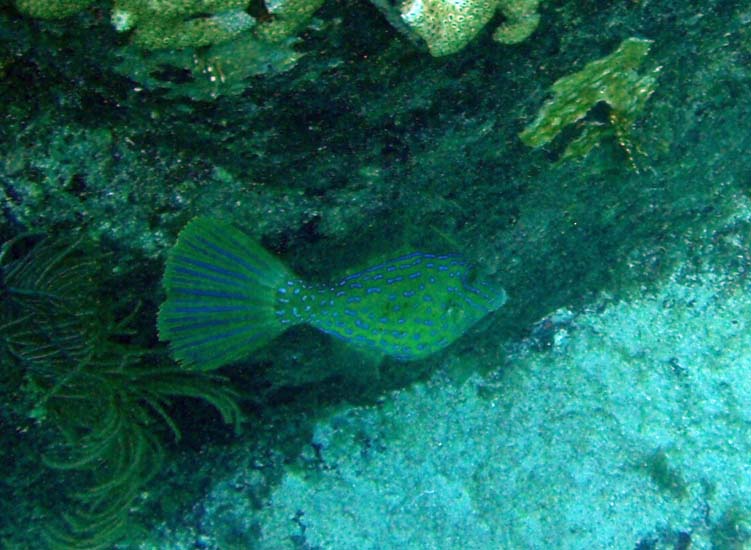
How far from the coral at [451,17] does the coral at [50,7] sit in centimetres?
119

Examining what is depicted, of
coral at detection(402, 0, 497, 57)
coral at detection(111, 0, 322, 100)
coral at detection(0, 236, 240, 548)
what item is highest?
coral at detection(402, 0, 497, 57)

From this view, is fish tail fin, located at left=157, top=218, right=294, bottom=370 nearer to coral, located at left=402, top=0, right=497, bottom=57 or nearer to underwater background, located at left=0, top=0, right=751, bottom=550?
underwater background, located at left=0, top=0, right=751, bottom=550

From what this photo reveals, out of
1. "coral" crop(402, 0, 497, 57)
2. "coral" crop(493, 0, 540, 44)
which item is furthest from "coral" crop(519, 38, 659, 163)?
"coral" crop(402, 0, 497, 57)

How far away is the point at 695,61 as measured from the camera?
3.36 metres

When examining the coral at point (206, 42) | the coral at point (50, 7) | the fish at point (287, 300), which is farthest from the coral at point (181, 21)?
the fish at point (287, 300)

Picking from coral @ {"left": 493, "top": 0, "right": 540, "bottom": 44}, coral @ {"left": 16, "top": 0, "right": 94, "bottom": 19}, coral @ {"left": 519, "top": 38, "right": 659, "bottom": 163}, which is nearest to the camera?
coral @ {"left": 16, "top": 0, "right": 94, "bottom": 19}

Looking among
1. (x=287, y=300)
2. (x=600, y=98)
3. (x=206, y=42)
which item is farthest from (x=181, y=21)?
(x=600, y=98)

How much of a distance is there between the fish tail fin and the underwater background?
0.10 metres

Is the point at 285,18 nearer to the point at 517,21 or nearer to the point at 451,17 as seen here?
the point at 451,17

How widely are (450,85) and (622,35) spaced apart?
857mm

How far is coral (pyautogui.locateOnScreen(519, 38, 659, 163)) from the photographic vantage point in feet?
9.84

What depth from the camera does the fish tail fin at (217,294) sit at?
10.4 feet

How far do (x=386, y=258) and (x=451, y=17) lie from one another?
1.60 m

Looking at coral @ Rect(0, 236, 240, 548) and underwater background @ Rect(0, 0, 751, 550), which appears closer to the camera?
underwater background @ Rect(0, 0, 751, 550)
